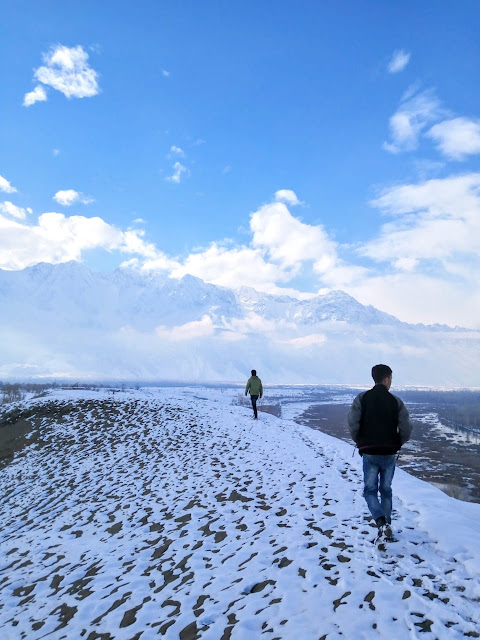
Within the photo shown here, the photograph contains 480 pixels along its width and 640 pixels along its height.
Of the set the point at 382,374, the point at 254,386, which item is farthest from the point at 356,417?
the point at 254,386

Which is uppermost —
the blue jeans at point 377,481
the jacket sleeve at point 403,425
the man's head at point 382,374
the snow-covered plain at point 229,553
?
the man's head at point 382,374

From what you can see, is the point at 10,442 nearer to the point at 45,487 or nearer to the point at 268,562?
the point at 45,487

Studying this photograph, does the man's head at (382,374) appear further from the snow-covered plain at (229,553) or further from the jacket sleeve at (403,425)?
the snow-covered plain at (229,553)

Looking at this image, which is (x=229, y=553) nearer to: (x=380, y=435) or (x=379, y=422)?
(x=380, y=435)

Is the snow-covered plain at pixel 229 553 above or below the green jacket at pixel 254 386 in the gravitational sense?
below

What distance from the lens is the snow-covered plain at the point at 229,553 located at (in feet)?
18.0

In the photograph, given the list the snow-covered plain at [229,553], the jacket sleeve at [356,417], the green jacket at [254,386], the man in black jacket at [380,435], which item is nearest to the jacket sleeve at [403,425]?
the man in black jacket at [380,435]

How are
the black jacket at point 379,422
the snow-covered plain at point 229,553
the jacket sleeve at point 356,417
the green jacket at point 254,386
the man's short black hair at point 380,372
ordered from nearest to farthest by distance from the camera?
1. the snow-covered plain at point 229,553
2. the black jacket at point 379,422
3. the jacket sleeve at point 356,417
4. the man's short black hair at point 380,372
5. the green jacket at point 254,386

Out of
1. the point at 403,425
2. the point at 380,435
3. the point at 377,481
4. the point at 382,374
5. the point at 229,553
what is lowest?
the point at 229,553

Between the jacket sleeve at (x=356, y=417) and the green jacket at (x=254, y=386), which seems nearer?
the jacket sleeve at (x=356, y=417)

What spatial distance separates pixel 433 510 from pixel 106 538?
8.86 metres

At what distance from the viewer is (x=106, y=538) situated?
10867mm

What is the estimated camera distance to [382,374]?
305 inches

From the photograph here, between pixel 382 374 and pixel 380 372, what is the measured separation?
6 cm
